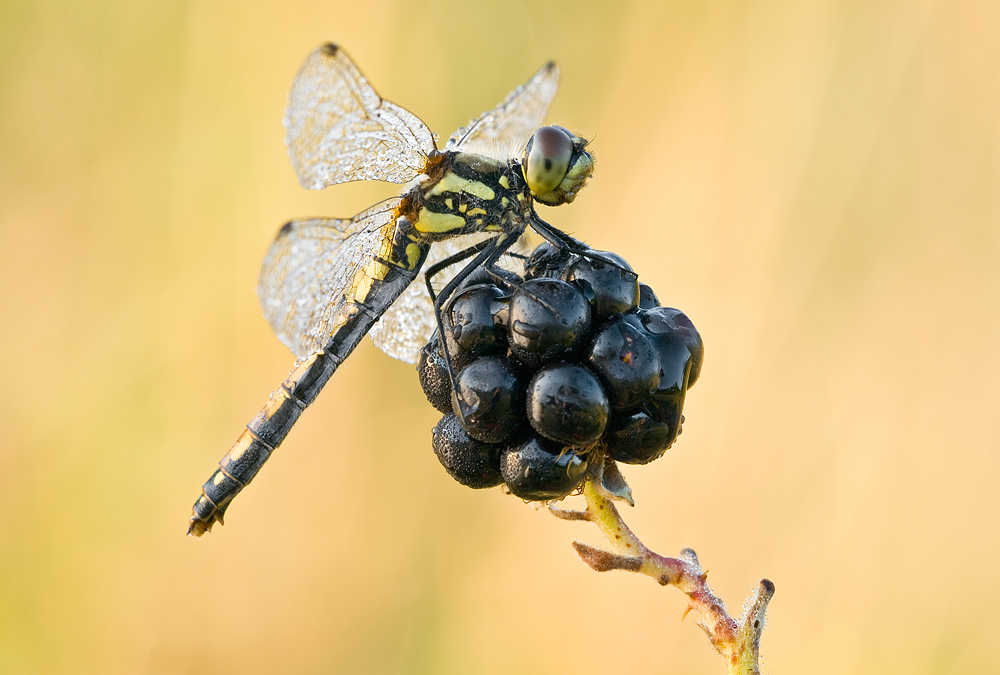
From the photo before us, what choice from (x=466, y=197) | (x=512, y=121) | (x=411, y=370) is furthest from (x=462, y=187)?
(x=411, y=370)

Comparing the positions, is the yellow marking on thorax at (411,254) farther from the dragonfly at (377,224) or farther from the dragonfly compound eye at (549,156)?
the dragonfly compound eye at (549,156)

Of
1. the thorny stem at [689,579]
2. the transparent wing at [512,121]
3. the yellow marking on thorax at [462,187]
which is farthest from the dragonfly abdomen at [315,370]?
the thorny stem at [689,579]

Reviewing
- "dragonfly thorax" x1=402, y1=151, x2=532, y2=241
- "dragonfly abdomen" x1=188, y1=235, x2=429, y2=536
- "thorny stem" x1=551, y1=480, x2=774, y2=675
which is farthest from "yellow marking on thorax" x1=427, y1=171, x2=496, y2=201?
"thorny stem" x1=551, y1=480, x2=774, y2=675

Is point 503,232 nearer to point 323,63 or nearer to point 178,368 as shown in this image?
A: point 323,63

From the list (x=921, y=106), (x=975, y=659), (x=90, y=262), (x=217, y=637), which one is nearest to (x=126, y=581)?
(x=217, y=637)

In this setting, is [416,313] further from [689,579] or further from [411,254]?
[689,579]

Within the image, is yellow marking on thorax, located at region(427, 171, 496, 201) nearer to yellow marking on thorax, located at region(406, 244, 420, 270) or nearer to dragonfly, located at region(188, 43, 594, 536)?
dragonfly, located at region(188, 43, 594, 536)
